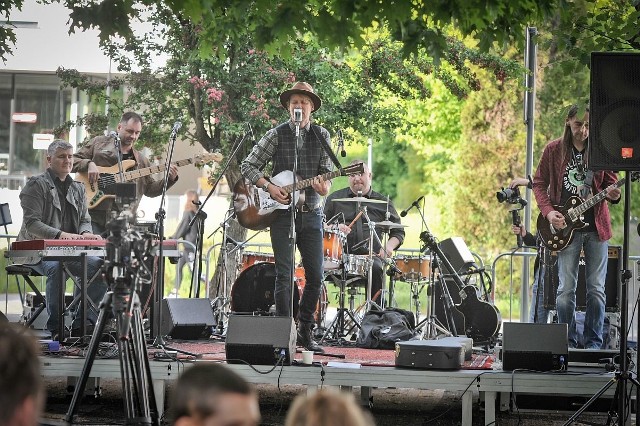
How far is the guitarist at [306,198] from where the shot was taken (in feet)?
33.2

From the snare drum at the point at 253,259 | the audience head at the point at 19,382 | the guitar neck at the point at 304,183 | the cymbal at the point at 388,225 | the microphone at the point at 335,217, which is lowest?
the audience head at the point at 19,382

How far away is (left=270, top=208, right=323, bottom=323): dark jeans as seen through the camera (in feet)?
33.1

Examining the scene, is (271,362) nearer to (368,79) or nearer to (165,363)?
(165,363)

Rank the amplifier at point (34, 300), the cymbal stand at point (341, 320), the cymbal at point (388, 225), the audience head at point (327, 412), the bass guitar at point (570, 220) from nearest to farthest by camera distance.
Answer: the audience head at point (327, 412) < the bass guitar at point (570, 220) < the cymbal stand at point (341, 320) < the amplifier at point (34, 300) < the cymbal at point (388, 225)

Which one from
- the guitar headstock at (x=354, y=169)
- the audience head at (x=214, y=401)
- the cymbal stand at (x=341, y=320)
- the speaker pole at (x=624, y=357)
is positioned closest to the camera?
the audience head at (x=214, y=401)

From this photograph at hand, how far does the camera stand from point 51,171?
36.8 ft

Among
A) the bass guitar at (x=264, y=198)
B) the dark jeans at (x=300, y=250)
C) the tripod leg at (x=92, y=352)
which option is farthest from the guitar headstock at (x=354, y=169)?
the tripod leg at (x=92, y=352)

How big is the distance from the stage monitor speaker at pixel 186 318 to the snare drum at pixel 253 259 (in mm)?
1467

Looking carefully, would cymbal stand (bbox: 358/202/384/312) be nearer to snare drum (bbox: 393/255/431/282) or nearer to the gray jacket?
snare drum (bbox: 393/255/431/282)

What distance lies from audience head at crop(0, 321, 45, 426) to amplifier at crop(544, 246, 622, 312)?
878 cm

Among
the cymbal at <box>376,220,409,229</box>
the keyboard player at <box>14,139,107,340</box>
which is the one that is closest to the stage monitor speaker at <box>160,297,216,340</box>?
the keyboard player at <box>14,139,107,340</box>

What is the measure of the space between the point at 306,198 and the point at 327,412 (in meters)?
7.26

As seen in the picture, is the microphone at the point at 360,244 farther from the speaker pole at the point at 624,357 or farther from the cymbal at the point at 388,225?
the speaker pole at the point at 624,357

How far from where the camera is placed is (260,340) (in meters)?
9.19
